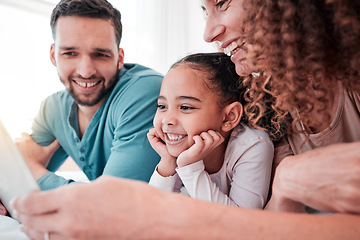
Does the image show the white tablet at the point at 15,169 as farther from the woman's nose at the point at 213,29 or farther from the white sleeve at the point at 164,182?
the woman's nose at the point at 213,29

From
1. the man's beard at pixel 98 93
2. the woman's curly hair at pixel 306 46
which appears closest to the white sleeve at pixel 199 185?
the woman's curly hair at pixel 306 46

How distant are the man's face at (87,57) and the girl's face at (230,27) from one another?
22.9 inches

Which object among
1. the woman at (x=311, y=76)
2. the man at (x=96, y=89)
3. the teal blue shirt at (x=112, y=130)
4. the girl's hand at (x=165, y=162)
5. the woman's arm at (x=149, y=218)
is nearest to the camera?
the woman's arm at (x=149, y=218)

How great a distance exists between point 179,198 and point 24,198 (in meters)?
0.29

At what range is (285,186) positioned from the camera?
74 cm

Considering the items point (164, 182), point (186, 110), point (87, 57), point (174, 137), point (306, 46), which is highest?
point (306, 46)

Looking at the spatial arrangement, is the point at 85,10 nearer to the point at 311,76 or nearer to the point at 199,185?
the point at 199,185

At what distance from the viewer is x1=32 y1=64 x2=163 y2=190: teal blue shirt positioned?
1.36m

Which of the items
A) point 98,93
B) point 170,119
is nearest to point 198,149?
point 170,119

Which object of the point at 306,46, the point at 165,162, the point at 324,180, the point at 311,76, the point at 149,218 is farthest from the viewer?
the point at 165,162

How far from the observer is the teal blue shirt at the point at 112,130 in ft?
4.47

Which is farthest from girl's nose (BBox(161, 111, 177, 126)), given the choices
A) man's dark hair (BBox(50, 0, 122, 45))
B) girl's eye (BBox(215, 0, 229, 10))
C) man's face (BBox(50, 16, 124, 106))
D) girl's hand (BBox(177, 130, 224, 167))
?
man's dark hair (BBox(50, 0, 122, 45))

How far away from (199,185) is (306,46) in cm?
58

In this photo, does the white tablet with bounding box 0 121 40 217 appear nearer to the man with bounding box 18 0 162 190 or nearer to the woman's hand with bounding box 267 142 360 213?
the woman's hand with bounding box 267 142 360 213
